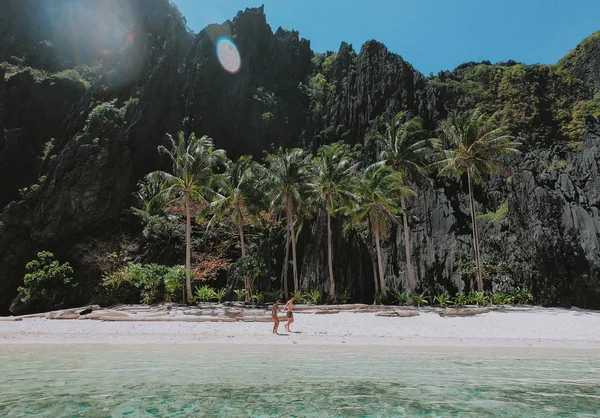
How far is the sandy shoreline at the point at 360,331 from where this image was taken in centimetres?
1468

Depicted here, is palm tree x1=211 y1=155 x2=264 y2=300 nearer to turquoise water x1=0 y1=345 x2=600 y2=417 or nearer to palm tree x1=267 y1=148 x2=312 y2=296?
palm tree x1=267 y1=148 x2=312 y2=296

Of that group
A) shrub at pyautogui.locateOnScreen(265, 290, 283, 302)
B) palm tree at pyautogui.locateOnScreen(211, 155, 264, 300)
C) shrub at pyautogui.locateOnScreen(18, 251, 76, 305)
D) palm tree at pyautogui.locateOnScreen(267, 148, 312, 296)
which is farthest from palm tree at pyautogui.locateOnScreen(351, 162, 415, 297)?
shrub at pyautogui.locateOnScreen(18, 251, 76, 305)

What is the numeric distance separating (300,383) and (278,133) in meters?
51.9

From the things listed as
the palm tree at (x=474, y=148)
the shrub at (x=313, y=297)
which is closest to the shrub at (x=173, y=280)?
the shrub at (x=313, y=297)

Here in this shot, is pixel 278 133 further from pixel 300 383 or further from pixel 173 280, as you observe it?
pixel 300 383

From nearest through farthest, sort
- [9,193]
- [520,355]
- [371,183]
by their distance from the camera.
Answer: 1. [520,355]
2. [371,183]
3. [9,193]

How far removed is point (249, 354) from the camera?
464 inches

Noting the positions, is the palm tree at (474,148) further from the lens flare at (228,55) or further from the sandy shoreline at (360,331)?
the lens flare at (228,55)

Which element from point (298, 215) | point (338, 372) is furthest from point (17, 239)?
point (338, 372)

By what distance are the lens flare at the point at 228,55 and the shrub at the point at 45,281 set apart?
1547 inches

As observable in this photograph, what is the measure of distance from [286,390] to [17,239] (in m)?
46.1

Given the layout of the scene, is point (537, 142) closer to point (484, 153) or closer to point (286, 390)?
point (484, 153)

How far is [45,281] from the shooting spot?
1201 inches

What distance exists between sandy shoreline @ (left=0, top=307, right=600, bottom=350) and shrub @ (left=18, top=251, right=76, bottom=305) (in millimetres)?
11245
